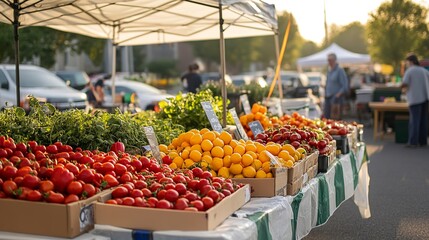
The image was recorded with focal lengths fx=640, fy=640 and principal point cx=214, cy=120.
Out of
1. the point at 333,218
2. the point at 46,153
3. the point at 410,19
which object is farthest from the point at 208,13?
the point at 410,19

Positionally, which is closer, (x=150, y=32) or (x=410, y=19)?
(x=150, y=32)

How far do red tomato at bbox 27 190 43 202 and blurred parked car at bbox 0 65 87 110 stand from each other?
11673 mm

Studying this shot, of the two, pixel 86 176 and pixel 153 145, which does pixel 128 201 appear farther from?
pixel 153 145

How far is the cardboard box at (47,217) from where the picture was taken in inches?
126

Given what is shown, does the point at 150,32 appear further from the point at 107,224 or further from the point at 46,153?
the point at 107,224

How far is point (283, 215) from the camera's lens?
A: 4.01 m

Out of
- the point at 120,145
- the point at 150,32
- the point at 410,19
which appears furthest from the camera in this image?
the point at 410,19

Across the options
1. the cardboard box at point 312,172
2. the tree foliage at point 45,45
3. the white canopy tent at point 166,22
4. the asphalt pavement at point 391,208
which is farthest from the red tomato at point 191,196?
the tree foliage at point 45,45

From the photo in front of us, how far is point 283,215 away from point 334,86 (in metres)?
11.2

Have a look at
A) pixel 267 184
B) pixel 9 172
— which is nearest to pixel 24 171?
pixel 9 172

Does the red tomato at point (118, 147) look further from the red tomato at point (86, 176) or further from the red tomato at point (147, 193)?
the red tomato at point (147, 193)

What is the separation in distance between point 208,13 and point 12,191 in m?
5.70

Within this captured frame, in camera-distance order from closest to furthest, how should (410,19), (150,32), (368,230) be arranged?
(368,230) < (150,32) < (410,19)

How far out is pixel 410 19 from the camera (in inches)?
1452
